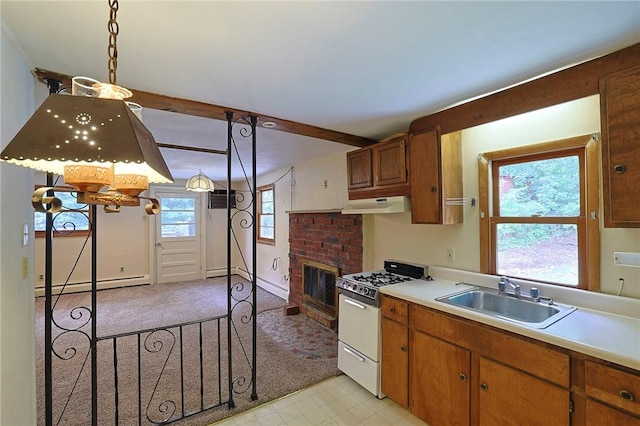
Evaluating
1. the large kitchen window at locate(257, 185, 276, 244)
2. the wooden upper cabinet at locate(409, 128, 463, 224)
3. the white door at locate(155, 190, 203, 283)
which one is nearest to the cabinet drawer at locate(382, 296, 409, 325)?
the wooden upper cabinet at locate(409, 128, 463, 224)

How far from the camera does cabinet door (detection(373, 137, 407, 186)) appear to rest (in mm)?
2604

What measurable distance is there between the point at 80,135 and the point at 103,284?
20.5 ft

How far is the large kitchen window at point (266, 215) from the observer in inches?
217

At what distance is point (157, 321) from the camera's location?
403 centimetres

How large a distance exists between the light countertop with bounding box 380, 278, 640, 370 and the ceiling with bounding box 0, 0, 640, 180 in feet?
4.79

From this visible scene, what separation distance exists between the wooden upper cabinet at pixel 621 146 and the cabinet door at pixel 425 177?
979 millimetres

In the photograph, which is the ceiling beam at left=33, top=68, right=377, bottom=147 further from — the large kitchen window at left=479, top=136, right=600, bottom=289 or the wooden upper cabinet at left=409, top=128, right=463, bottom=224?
the large kitchen window at left=479, top=136, right=600, bottom=289

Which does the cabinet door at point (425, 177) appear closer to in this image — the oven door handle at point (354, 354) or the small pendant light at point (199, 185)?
the oven door handle at point (354, 354)

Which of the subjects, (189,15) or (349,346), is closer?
(189,15)

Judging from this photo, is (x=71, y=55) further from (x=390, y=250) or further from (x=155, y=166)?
(x=390, y=250)

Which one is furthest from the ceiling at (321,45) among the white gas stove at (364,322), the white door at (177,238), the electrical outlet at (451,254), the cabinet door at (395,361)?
the white door at (177,238)

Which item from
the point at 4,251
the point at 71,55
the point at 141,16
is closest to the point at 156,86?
the point at 71,55

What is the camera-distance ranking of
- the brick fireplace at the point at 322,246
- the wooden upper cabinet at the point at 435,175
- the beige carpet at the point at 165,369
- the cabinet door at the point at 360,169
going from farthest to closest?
the brick fireplace at the point at 322,246 < the cabinet door at the point at 360,169 < the wooden upper cabinet at the point at 435,175 < the beige carpet at the point at 165,369

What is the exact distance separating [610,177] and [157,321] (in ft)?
16.1
